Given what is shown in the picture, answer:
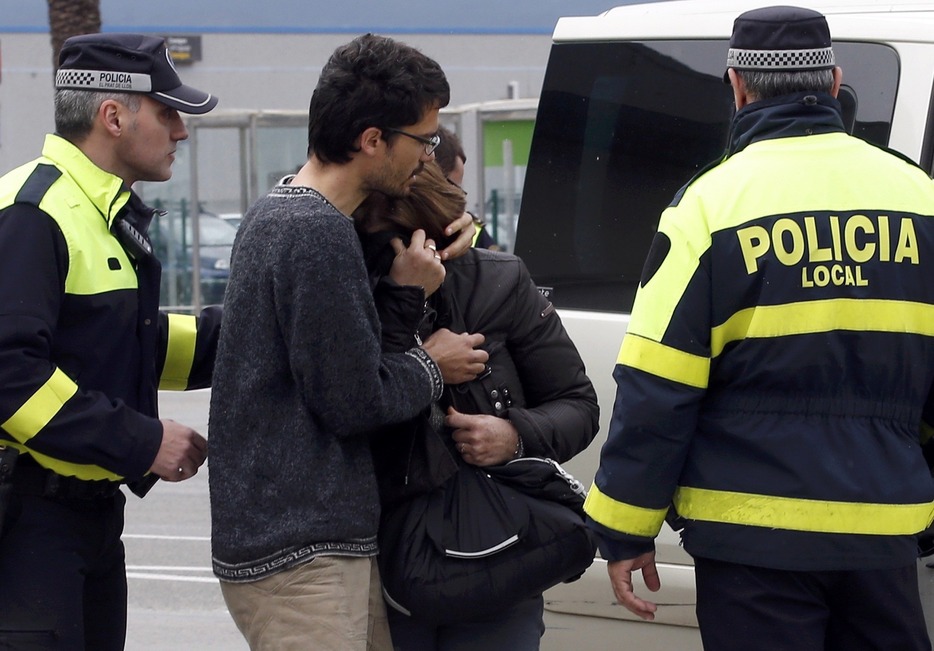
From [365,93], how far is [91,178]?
0.69 metres

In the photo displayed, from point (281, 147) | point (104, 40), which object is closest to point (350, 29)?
point (281, 147)

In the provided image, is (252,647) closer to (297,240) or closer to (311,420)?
(311,420)

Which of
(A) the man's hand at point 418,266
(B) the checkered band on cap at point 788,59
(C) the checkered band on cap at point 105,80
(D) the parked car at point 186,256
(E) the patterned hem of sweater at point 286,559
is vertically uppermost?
(B) the checkered band on cap at point 788,59

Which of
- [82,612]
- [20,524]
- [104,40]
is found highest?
[104,40]

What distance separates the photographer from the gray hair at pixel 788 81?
2572 mm

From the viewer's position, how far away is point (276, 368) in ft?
8.22

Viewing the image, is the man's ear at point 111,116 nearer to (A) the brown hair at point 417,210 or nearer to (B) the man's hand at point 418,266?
(A) the brown hair at point 417,210

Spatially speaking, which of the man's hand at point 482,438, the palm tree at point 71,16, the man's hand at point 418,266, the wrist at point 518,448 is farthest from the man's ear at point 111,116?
the palm tree at point 71,16

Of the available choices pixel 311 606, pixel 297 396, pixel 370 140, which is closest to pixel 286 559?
pixel 311 606

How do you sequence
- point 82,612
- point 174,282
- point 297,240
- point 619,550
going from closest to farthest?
point 297,240
point 619,550
point 82,612
point 174,282

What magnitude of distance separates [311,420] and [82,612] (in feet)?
2.40

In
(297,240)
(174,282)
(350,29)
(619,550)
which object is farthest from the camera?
(350,29)

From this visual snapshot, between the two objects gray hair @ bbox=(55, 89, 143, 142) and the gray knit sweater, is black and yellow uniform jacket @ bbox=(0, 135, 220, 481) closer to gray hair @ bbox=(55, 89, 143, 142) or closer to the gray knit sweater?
gray hair @ bbox=(55, 89, 143, 142)

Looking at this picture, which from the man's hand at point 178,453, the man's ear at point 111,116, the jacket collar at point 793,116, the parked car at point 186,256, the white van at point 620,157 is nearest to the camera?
the jacket collar at point 793,116
